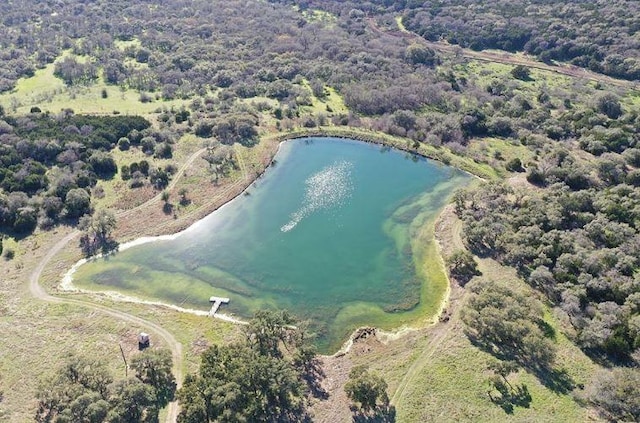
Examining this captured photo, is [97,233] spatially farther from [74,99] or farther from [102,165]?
[74,99]

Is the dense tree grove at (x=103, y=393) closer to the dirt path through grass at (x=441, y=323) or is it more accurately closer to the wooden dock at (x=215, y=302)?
the wooden dock at (x=215, y=302)

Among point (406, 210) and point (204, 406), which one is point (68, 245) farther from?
point (406, 210)

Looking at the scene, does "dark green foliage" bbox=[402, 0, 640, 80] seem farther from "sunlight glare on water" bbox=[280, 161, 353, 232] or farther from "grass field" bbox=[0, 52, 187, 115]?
"grass field" bbox=[0, 52, 187, 115]

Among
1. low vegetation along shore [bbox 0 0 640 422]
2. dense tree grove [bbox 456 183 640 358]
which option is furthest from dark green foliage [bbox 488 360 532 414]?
dense tree grove [bbox 456 183 640 358]

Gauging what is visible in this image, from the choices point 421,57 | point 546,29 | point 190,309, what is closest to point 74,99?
point 190,309

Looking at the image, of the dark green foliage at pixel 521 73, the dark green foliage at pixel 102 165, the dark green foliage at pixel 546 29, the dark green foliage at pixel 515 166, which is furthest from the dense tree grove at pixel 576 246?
the dark green foliage at pixel 546 29

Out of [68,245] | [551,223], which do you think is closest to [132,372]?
[68,245]
